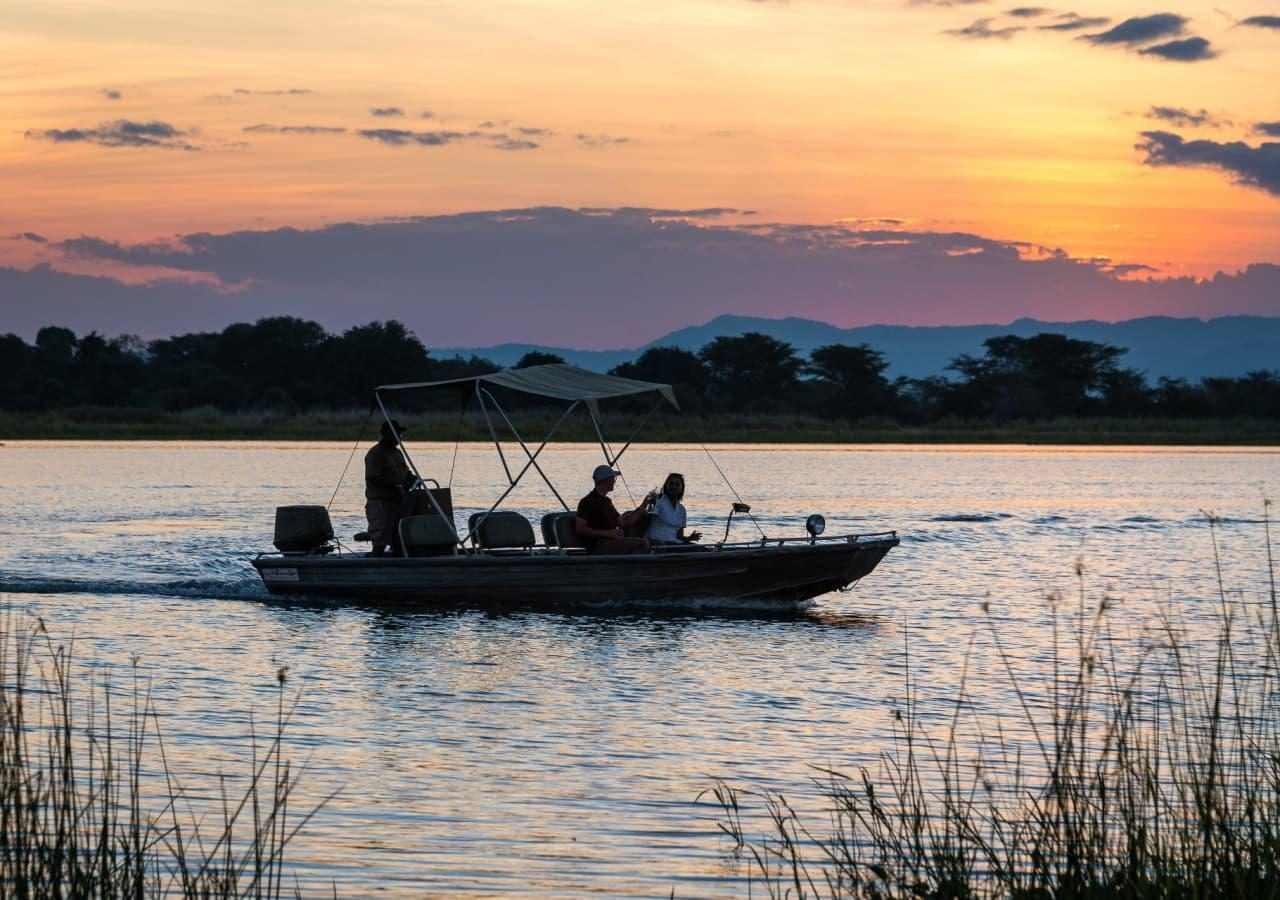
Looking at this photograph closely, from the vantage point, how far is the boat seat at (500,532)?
2064 cm

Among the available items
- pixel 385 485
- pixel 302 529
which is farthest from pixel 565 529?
pixel 302 529

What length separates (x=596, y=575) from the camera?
2020 centimetres

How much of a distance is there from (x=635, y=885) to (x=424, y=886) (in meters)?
1.06

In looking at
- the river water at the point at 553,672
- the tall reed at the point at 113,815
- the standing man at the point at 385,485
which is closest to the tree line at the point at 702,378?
the river water at the point at 553,672

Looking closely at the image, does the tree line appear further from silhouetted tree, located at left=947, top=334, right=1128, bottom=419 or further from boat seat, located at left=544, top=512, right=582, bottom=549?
boat seat, located at left=544, top=512, right=582, bottom=549

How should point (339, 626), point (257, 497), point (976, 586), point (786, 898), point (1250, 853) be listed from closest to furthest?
point (1250, 853), point (786, 898), point (339, 626), point (976, 586), point (257, 497)

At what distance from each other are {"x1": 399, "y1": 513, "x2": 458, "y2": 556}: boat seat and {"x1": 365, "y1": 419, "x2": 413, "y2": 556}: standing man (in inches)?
17.4

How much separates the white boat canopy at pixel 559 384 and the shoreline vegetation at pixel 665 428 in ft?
180

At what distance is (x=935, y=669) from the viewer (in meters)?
17.1

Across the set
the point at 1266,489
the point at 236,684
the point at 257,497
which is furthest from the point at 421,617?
the point at 1266,489

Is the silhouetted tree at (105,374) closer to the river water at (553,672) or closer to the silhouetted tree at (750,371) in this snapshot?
the silhouetted tree at (750,371)

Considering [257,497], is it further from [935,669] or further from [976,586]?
[935,669]

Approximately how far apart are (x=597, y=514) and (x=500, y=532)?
1.21 m

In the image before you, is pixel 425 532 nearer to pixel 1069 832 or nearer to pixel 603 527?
pixel 603 527
